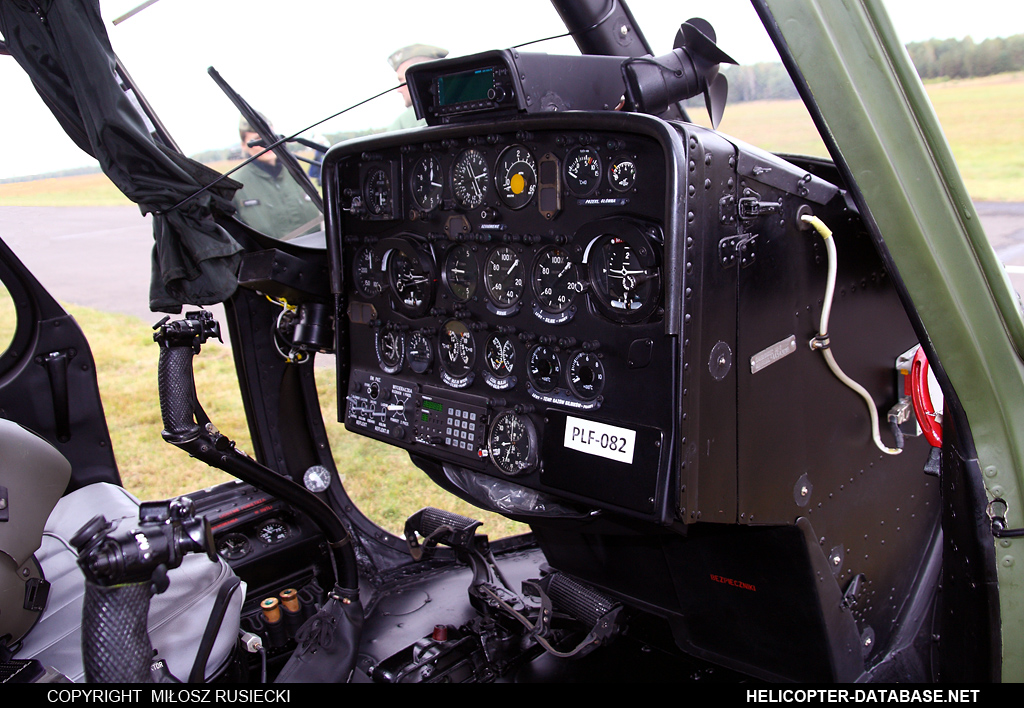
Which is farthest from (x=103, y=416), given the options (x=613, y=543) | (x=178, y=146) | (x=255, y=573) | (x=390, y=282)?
(x=613, y=543)

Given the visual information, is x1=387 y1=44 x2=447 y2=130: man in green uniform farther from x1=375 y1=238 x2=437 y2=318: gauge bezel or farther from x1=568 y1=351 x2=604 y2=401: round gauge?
x1=568 y1=351 x2=604 y2=401: round gauge

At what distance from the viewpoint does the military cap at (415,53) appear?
266 centimetres

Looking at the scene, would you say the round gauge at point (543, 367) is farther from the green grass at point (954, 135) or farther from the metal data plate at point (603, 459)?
the green grass at point (954, 135)

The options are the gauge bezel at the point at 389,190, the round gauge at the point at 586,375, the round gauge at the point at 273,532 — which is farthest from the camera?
the round gauge at the point at 273,532

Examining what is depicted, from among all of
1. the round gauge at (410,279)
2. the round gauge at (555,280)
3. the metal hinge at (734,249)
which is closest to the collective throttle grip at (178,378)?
the round gauge at (410,279)

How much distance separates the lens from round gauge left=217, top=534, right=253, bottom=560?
2.93 metres

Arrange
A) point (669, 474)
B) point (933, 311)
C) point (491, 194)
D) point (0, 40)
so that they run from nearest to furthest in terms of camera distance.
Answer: point (933, 311) < point (669, 474) < point (491, 194) < point (0, 40)

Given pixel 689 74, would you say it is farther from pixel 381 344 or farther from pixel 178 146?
pixel 178 146

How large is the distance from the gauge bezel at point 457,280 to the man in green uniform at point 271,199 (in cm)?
99

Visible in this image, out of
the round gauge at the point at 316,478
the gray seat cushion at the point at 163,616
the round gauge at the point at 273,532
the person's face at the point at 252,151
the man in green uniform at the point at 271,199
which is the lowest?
the round gauge at the point at 273,532

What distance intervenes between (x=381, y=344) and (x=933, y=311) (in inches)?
70.8

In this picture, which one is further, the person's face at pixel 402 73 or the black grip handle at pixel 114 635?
the person's face at pixel 402 73

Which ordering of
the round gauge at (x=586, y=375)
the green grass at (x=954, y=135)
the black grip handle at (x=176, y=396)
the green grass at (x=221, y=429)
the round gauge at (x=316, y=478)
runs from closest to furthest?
the round gauge at (x=586, y=375)
the green grass at (x=954, y=135)
the black grip handle at (x=176, y=396)
the round gauge at (x=316, y=478)
the green grass at (x=221, y=429)

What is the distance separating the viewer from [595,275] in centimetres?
194
